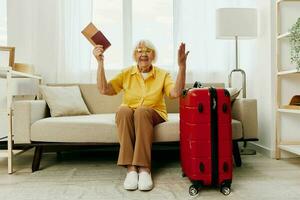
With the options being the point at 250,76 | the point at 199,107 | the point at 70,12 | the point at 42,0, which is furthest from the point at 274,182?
the point at 42,0

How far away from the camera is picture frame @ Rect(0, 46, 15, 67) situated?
8.55ft

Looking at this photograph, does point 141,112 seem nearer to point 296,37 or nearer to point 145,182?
point 145,182

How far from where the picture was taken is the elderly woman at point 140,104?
1879 millimetres

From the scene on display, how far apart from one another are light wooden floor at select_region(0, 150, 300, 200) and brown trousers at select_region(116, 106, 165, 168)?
0.16 m

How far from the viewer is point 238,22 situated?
8.97ft

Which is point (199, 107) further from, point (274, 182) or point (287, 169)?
point (287, 169)

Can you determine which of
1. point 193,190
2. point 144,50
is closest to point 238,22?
point 144,50

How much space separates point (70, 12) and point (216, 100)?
1886mm

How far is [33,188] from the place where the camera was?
1817 mm

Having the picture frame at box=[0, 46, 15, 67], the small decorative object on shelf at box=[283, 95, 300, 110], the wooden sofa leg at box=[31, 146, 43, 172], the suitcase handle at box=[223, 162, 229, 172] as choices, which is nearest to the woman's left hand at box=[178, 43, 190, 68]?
the suitcase handle at box=[223, 162, 229, 172]

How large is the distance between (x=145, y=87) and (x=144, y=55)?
0.70 feet

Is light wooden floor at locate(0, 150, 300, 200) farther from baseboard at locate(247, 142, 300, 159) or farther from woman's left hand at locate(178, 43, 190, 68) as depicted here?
woman's left hand at locate(178, 43, 190, 68)

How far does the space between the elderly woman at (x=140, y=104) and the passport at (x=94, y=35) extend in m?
0.04

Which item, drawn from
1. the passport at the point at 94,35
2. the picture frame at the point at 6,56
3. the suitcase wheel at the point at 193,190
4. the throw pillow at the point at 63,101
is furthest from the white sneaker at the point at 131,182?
the picture frame at the point at 6,56
